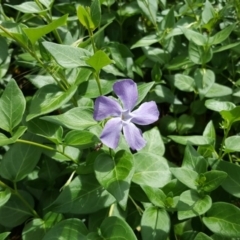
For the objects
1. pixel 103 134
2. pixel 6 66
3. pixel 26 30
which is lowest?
pixel 6 66

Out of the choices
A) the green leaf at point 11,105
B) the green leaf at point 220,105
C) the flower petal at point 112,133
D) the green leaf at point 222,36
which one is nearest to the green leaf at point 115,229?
the flower petal at point 112,133

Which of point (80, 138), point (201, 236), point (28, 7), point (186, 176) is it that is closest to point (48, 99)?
point (80, 138)

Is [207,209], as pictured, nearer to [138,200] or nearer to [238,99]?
[138,200]

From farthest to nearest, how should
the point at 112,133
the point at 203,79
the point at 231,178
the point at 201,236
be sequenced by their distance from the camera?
the point at 203,79, the point at 231,178, the point at 201,236, the point at 112,133

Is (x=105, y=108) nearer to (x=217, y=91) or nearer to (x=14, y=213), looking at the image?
(x=14, y=213)

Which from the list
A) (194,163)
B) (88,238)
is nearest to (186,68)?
(194,163)

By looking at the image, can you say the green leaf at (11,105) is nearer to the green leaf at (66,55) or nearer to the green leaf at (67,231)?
the green leaf at (66,55)

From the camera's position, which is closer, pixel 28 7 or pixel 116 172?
pixel 116 172
